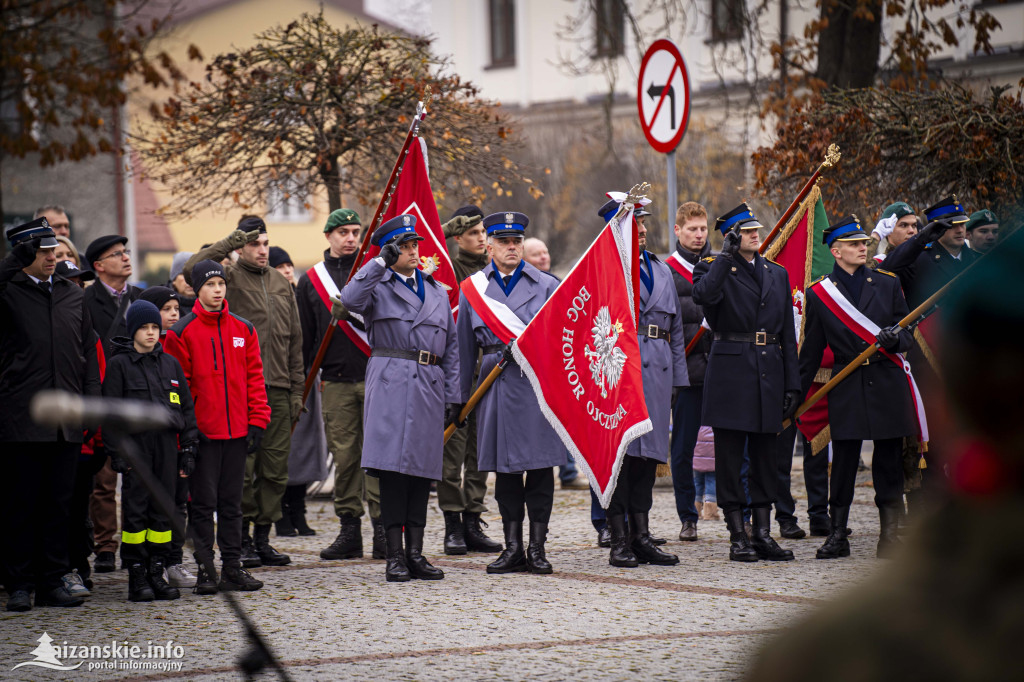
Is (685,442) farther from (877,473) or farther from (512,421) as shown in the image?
(512,421)

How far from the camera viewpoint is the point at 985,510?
3.57 feet

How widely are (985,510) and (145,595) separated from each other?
651cm

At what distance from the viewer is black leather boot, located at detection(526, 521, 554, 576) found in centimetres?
753

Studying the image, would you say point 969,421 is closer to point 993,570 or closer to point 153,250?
point 993,570

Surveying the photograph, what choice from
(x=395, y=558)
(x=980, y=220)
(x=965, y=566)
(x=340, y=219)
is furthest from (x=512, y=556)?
(x=965, y=566)

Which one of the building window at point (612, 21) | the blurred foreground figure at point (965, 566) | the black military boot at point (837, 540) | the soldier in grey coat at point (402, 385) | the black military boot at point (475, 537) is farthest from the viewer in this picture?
the building window at point (612, 21)

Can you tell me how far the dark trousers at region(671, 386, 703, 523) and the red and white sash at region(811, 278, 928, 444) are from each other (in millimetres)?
1214

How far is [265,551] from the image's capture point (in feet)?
26.8

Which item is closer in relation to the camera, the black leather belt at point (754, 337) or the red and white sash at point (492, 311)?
the red and white sash at point (492, 311)

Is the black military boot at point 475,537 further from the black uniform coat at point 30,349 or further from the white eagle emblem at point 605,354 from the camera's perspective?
the black uniform coat at point 30,349

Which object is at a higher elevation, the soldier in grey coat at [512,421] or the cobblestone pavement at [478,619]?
the soldier in grey coat at [512,421]

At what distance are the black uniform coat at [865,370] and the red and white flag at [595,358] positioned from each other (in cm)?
141

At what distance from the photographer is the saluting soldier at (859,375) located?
7969 millimetres

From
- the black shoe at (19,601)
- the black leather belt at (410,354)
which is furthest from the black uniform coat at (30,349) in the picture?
the black leather belt at (410,354)
